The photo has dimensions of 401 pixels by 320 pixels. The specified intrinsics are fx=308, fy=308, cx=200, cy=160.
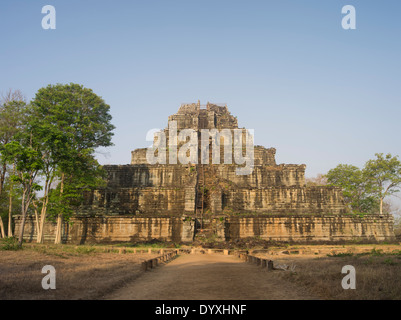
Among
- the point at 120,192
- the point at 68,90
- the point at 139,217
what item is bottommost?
the point at 139,217

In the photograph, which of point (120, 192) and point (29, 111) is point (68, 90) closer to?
point (29, 111)

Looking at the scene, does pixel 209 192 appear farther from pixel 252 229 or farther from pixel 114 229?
pixel 114 229

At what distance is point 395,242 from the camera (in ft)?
95.6

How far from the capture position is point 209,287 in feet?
32.8

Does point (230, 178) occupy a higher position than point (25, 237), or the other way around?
point (230, 178)

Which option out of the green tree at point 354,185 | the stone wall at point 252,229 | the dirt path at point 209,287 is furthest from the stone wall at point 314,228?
the dirt path at point 209,287

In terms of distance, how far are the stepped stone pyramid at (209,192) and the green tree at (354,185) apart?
7657 millimetres

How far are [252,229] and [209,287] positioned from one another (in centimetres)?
1917

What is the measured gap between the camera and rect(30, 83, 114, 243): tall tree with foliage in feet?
76.3

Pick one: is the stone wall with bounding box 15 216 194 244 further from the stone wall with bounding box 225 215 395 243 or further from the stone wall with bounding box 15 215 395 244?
the stone wall with bounding box 225 215 395 243

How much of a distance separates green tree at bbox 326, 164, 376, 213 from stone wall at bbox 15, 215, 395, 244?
38.6ft

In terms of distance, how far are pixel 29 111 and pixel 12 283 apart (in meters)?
23.0

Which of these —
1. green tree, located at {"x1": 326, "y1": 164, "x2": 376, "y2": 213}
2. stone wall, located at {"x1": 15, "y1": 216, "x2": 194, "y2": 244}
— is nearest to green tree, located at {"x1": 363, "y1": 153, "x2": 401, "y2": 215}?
green tree, located at {"x1": 326, "y1": 164, "x2": 376, "y2": 213}
